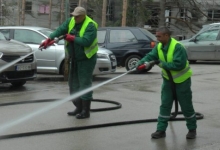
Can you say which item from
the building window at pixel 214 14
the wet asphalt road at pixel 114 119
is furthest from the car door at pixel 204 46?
the building window at pixel 214 14

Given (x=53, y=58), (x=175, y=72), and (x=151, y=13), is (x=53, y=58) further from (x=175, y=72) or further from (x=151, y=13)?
(x=151, y=13)

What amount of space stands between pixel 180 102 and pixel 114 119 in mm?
1817

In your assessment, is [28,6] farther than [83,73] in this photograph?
Yes

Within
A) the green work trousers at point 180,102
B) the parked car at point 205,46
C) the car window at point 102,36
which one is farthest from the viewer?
the parked car at point 205,46

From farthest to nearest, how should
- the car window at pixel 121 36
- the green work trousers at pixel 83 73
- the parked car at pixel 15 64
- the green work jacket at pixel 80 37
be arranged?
1. the car window at pixel 121 36
2. the parked car at pixel 15 64
3. the green work trousers at pixel 83 73
4. the green work jacket at pixel 80 37

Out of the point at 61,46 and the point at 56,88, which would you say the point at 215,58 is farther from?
the point at 56,88

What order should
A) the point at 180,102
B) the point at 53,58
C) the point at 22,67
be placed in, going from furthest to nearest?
the point at 53,58 < the point at 22,67 < the point at 180,102

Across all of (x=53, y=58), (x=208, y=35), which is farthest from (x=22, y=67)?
(x=208, y=35)

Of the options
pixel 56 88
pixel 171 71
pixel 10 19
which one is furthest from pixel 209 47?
pixel 10 19

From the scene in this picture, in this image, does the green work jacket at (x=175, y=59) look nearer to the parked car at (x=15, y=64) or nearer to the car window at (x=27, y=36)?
the parked car at (x=15, y=64)

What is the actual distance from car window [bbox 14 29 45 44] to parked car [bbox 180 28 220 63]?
8679 mm

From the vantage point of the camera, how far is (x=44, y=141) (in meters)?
7.32

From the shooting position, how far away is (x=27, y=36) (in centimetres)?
1545

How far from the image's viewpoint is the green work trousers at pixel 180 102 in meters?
7.40
